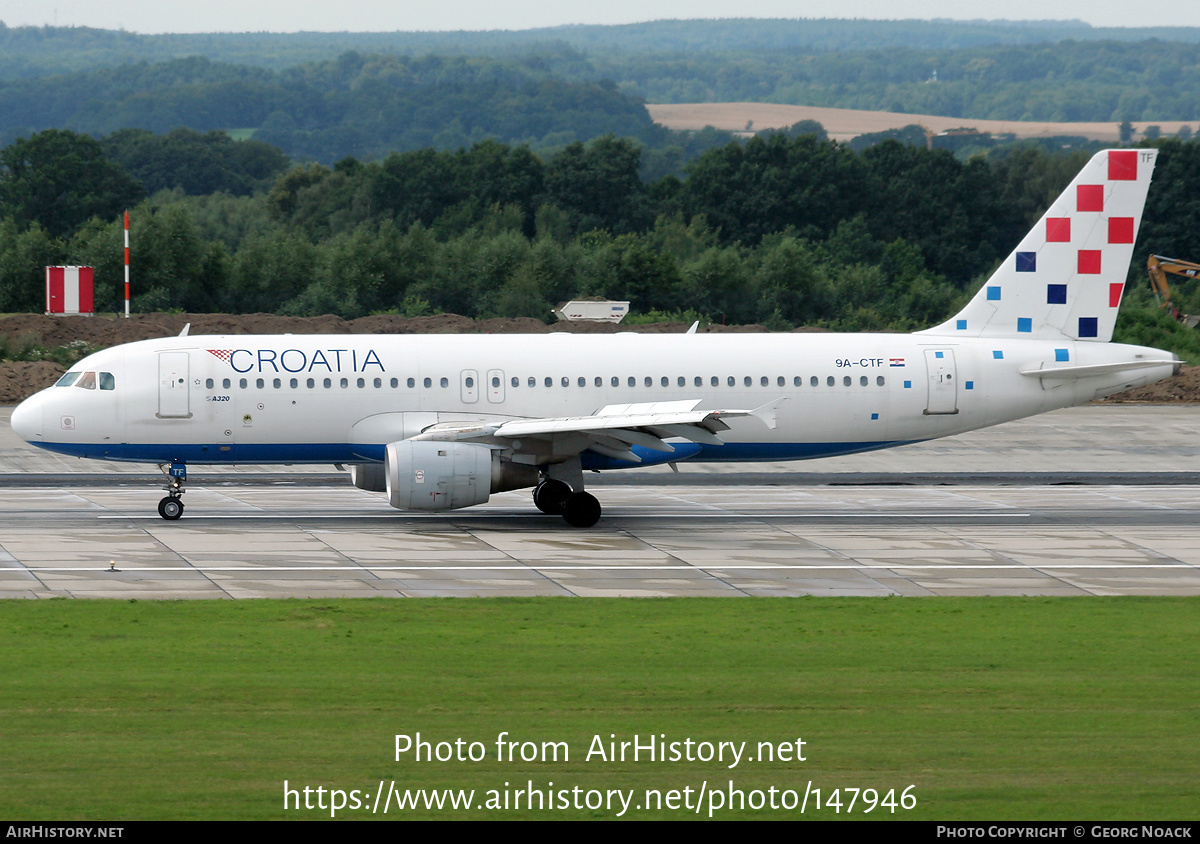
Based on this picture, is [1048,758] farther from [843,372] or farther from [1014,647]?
[843,372]

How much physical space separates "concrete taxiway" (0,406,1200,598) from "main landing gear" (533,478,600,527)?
12.3 inches

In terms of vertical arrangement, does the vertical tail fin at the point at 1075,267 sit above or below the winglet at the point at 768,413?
above

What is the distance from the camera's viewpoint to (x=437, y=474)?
30125 millimetres

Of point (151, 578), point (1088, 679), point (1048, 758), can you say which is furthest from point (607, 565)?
point (1048, 758)

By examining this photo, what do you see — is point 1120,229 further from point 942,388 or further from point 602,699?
point 602,699

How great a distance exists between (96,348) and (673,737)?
50.0 m

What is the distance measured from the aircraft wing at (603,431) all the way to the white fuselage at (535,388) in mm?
602

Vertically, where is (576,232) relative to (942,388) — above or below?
above

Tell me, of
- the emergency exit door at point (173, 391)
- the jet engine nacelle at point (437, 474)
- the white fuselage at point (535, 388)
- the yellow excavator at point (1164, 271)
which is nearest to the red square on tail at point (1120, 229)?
the white fuselage at point (535, 388)

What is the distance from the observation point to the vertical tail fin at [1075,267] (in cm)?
3550

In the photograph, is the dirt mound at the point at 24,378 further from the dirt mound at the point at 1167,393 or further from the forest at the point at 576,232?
the dirt mound at the point at 1167,393

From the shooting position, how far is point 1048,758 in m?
15.7

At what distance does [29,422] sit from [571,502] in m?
11.7

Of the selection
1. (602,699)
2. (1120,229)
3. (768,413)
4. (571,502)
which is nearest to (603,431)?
(571,502)
